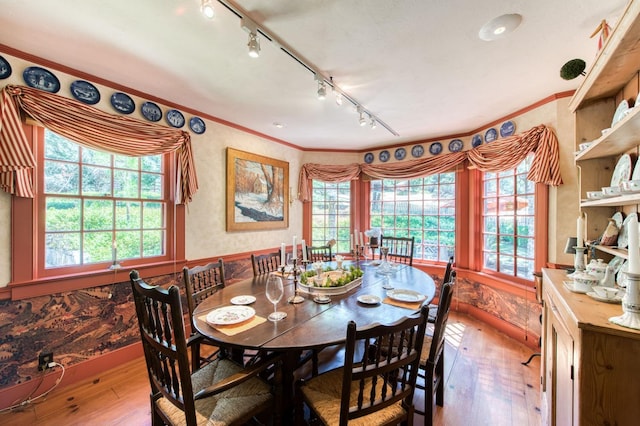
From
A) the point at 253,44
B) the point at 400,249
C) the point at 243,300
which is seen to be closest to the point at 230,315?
the point at 243,300

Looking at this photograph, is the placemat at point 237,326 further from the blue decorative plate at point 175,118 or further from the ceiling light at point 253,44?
the blue decorative plate at point 175,118

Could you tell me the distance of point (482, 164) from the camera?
3244 mm

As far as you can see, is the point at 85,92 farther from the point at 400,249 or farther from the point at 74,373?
the point at 400,249

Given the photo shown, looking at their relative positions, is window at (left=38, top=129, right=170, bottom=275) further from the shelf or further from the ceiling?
the shelf

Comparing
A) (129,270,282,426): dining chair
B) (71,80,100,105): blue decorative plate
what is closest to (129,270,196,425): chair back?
(129,270,282,426): dining chair

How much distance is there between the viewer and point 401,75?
7.01 feet

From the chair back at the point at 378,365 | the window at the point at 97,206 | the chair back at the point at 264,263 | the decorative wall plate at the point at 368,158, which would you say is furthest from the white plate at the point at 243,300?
the decorative wall plate at the point at 368,158

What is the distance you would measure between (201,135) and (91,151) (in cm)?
104

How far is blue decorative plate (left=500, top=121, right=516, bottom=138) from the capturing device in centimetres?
294

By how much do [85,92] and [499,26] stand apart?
3.17 m

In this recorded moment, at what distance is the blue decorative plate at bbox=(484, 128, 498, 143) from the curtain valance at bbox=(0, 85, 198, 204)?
11.9ft

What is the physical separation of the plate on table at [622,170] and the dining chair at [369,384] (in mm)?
1422

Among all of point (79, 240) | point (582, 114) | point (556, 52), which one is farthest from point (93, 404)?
point (556, 52)

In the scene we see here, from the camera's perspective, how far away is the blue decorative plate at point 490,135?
3.18 m
